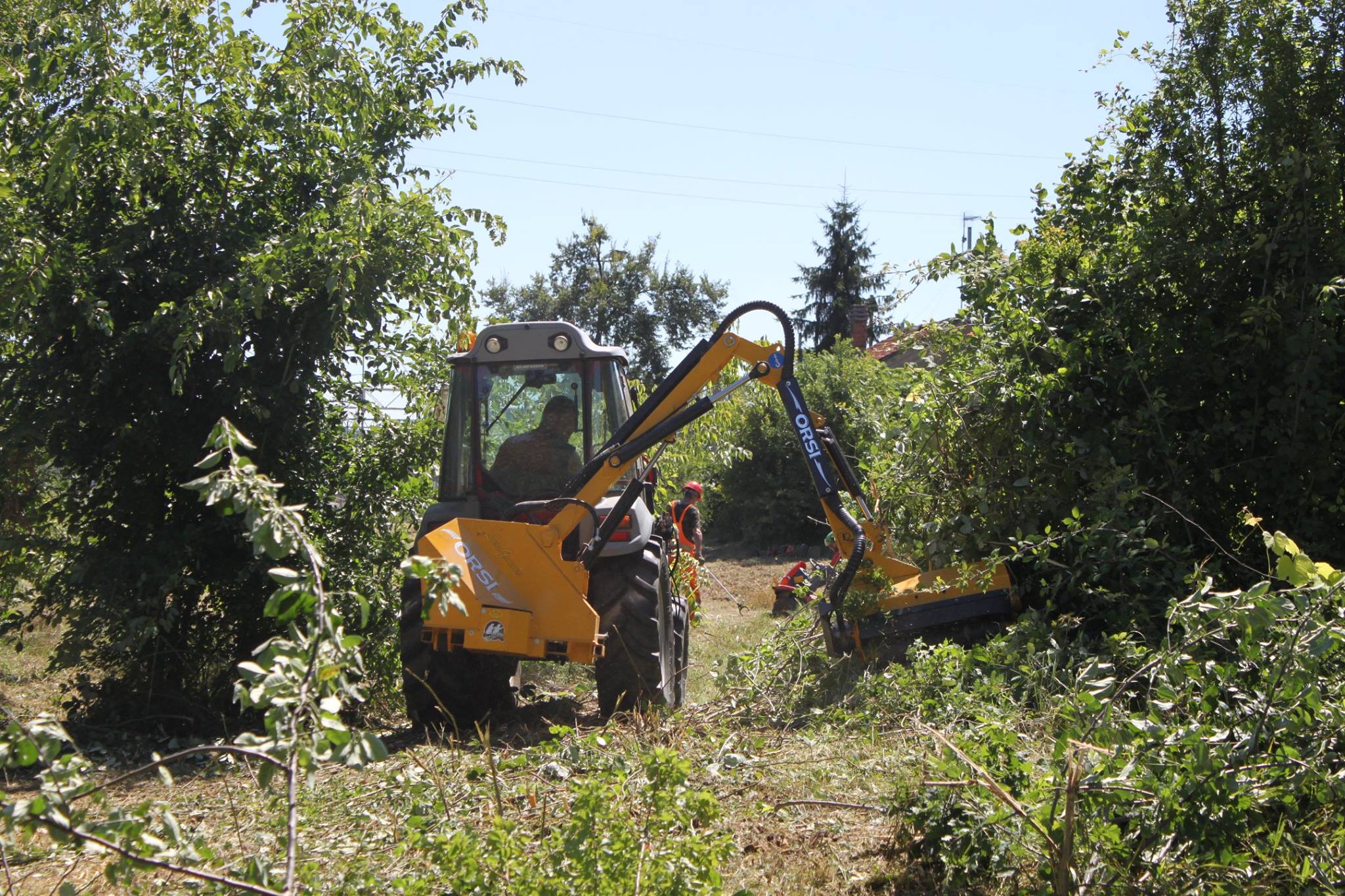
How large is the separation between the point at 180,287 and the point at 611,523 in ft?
10.9

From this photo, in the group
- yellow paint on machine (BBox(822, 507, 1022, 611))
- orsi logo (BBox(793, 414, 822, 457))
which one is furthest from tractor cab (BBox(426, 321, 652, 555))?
yellow paint on machine (BBox(822, 507, 1022, 611))

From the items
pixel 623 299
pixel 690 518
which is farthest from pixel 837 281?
pixel 690 518

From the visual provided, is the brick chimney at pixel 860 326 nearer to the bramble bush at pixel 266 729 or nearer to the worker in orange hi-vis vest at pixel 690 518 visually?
the worker in orange hi-vis vest at pixel 690 518

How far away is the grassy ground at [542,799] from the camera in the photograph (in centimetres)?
420

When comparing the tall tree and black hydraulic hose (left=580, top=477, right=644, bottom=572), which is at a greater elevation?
the tall tree

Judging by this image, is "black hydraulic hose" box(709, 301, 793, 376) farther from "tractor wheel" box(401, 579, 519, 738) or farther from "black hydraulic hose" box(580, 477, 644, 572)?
"tractor wheel" box(401, 579, 519, 738)

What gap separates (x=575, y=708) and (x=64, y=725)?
10.7 ft

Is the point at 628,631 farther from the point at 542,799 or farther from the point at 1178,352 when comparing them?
the point at 1178,352

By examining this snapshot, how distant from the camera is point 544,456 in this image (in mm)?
7777

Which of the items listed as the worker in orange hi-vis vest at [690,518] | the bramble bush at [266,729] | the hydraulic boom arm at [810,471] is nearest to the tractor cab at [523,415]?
the hydraulic boom arm at [810,471]

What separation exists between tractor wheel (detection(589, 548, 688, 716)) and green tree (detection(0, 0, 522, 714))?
2288 mm

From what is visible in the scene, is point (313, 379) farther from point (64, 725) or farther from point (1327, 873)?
point (1327, 873)

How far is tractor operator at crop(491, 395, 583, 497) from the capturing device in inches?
306

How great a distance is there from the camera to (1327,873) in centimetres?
355
